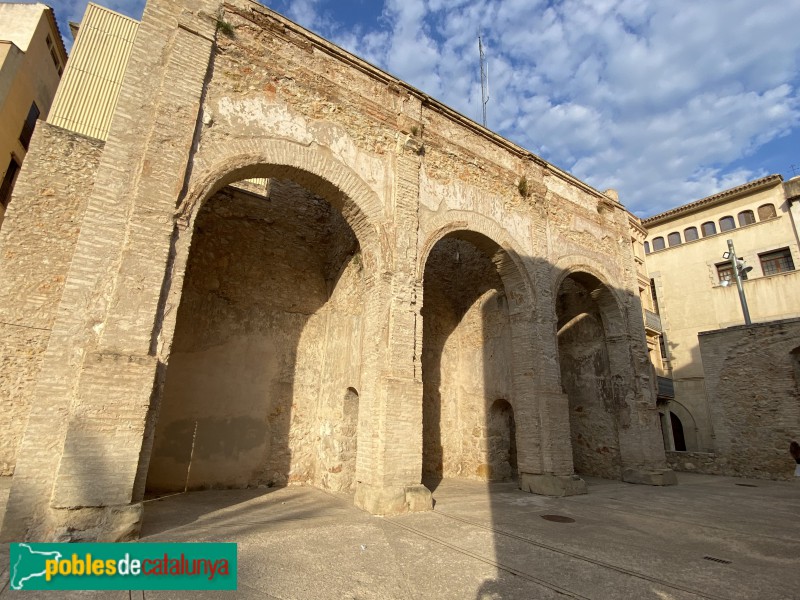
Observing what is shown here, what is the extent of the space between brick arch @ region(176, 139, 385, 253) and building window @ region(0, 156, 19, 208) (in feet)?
36.8

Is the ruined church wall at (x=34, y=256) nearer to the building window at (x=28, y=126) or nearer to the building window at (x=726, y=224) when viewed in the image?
the building window at (x=28, y=126)

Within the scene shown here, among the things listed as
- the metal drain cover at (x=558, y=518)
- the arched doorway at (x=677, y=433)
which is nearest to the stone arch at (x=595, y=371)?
the metal drain cover at (x=558, y=518)

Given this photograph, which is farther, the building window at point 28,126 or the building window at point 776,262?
the building window at point 776,262

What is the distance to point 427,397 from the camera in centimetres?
1121

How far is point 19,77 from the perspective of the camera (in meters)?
13.0

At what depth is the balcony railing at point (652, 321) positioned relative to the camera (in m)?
21.6

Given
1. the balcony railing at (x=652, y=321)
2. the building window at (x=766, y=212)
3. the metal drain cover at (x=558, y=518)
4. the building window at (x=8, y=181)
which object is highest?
the building window at (x=766, y=212)

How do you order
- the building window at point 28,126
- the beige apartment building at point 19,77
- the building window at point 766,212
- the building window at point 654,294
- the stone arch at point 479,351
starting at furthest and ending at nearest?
the building window at point 654,294 → the building window at point 766,212 → the building window at point 28,126 → the beige apartment building at point 19,77 → the stone arch at point 479,351

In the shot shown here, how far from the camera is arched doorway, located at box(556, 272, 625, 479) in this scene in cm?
1081

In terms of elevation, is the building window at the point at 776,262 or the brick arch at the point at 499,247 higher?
the building window at the point at 776,262

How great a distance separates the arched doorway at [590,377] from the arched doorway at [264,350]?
6.23 metres

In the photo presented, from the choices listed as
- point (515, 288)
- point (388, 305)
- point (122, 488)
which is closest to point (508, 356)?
point (515, 288)

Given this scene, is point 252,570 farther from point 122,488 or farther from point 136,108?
point 136,108

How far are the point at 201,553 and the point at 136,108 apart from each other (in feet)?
18.7
